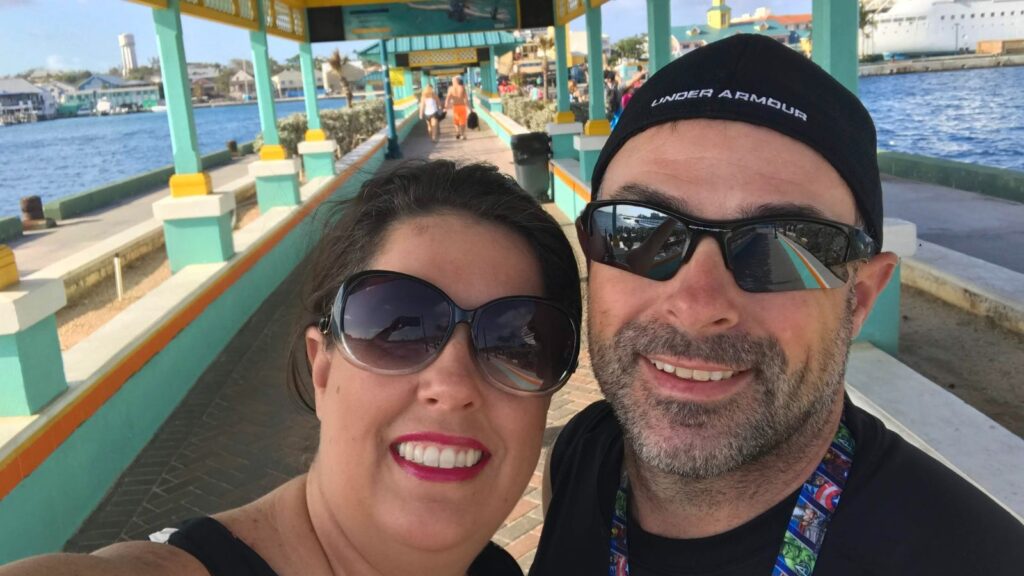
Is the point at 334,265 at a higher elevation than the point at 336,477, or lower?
higher

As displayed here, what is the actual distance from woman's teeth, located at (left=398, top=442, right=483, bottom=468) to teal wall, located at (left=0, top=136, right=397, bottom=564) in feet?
3.05

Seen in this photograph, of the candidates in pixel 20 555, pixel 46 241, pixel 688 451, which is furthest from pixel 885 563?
pixel 46 241

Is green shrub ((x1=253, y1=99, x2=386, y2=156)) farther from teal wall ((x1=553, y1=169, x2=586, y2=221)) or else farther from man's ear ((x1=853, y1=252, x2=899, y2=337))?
man's ear ((x1=853, y1=252, x2=899, y2=337))

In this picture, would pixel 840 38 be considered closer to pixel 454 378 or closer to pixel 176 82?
pixel 454 378

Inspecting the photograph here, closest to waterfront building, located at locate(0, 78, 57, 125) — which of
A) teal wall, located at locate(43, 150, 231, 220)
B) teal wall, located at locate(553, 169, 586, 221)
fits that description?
teal wall, located at locate(43, 150, 231, 220)

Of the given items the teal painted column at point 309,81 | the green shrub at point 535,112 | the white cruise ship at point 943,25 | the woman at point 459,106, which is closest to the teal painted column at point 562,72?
the green shrub at point 535,112

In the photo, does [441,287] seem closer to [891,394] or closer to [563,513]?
[563,513]

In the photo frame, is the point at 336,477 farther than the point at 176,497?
No

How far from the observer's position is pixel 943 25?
8881cm

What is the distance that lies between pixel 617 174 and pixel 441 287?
46 centimetres

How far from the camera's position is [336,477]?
1.34 meters

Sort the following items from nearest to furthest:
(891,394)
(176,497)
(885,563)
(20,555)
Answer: (885,563)
(891,394)
(20,555)
(176,497)

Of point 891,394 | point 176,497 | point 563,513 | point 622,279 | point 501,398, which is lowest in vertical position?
point 176,497

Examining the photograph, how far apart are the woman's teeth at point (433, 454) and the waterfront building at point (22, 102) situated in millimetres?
84473
